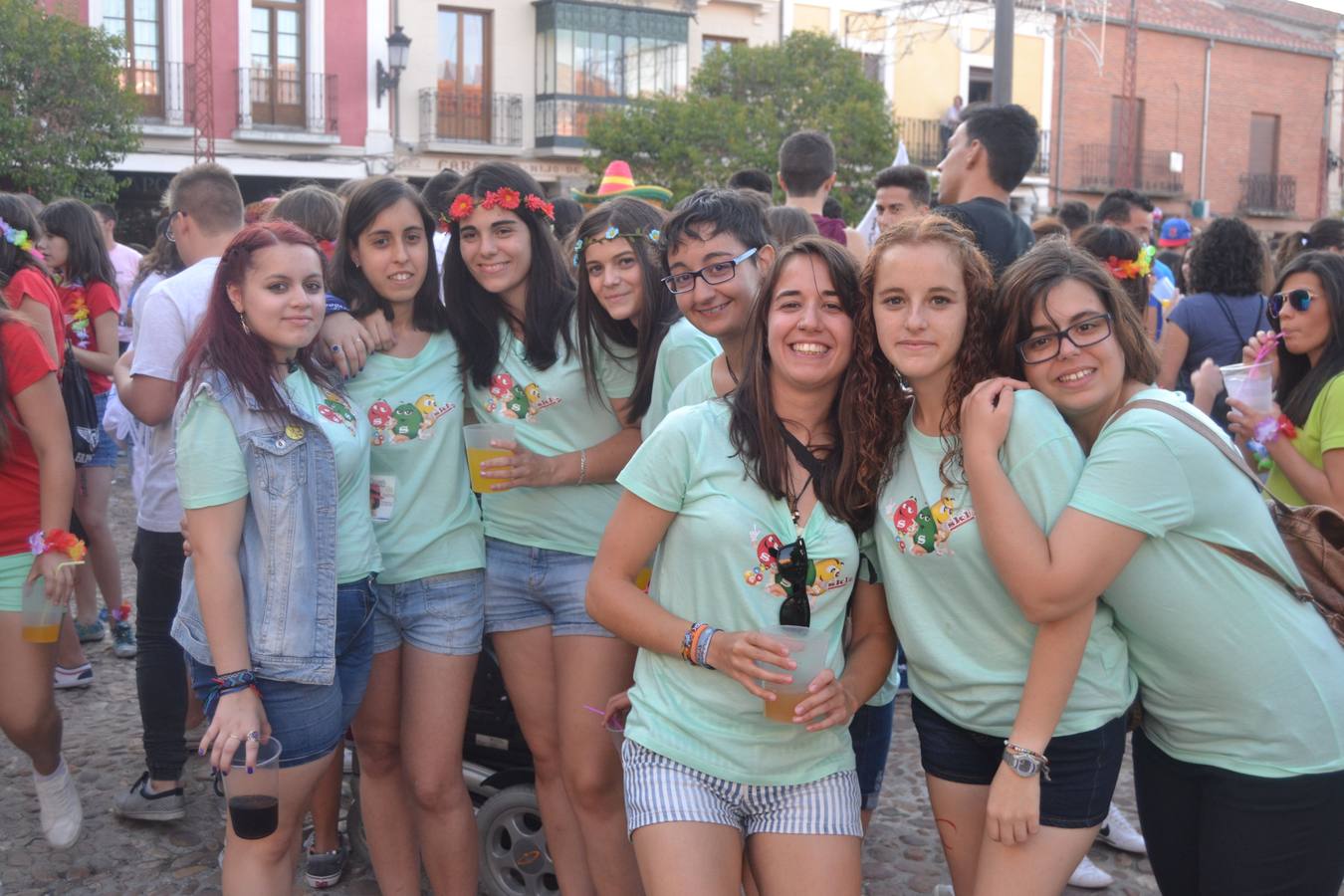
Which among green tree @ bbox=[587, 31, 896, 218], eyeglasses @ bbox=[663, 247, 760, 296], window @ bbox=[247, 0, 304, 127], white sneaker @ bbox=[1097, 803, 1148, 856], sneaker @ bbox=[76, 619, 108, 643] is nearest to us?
eyeglasses @ bbox=[663, 247, 760, 296]

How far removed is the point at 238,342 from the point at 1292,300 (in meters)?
3.10

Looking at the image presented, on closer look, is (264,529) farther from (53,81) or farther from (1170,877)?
(53,81)

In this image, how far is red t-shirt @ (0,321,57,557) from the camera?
3730 mm

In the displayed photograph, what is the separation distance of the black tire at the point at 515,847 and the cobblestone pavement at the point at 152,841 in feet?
1.47

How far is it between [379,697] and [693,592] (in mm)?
1165

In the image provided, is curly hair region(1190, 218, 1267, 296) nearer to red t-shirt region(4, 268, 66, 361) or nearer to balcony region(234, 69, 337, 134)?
red t-shirt region(4, 268, 66, 361)

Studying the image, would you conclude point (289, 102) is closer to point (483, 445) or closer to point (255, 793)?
point (483, 445)

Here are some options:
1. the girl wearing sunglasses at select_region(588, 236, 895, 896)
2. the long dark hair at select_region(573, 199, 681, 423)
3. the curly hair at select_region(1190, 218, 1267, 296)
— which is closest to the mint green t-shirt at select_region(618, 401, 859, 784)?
the girl wearing sunglasses at select_region(588, 236, 895, 896)

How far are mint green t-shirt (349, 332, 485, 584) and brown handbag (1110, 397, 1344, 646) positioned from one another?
173 centimetres

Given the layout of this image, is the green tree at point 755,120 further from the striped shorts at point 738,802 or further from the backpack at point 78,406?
the striped shorts at point 738,802

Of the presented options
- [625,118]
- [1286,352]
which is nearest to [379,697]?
[1286,352]

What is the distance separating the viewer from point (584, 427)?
11.1 feet

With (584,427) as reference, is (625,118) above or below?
above

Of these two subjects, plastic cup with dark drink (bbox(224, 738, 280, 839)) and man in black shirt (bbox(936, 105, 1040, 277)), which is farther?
man in black shirt (bbox(936, 105, 1040, 277))
